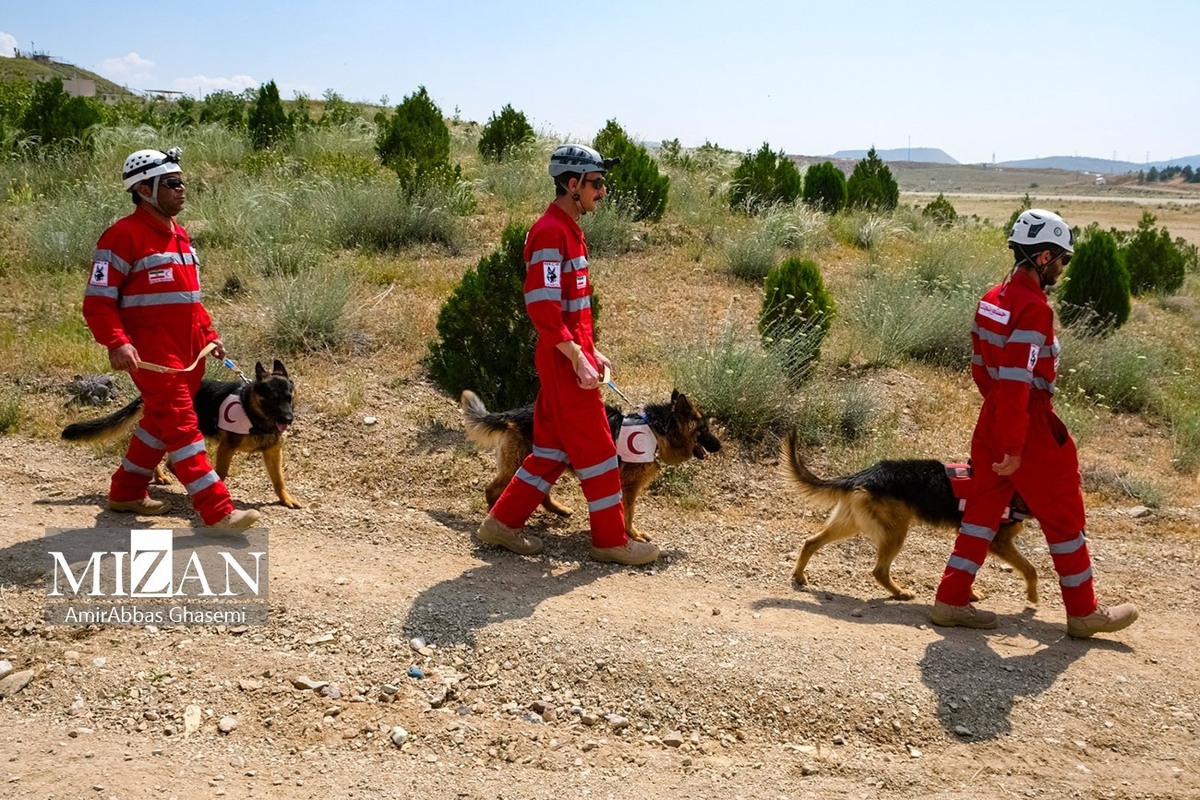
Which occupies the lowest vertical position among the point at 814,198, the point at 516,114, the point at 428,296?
the point at 428,296

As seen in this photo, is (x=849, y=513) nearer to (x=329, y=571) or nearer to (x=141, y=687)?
(x=329, y=571)

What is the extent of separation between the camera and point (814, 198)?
19391mm

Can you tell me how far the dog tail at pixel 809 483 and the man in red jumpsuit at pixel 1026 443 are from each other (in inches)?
30.2

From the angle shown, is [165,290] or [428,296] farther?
[428,296]

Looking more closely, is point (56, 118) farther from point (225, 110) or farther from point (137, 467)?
point (137, 467)

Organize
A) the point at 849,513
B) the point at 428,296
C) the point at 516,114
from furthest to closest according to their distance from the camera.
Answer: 1. the point at 516,114
2. the point at 428,296
3. the point at 849,513

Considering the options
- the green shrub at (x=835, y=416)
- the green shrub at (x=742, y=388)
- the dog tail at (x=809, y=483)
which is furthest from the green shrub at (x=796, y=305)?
the dog tail at (x=809, y=483)

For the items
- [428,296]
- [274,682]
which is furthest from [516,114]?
[274,682]

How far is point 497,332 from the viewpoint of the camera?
867 centimetres

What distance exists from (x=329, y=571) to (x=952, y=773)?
3.55m

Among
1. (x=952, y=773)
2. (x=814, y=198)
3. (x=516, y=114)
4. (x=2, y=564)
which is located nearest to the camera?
(x=952, y=773)

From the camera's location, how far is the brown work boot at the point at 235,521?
6.04m

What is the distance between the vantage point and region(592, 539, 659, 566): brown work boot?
6348 millimetres

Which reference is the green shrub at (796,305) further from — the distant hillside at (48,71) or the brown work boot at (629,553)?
the distant hillside at (48,71)
